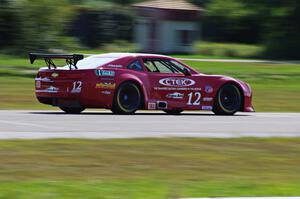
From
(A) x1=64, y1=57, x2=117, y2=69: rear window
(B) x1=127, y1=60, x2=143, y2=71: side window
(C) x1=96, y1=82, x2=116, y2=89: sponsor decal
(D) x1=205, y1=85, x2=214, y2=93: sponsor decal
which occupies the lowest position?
(D) x1=205, y1=85, x2=214, y2=93: sponsor decal

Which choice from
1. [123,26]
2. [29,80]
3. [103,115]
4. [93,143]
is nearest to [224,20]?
[123,26]

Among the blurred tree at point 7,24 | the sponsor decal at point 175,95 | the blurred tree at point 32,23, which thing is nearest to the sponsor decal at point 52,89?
the sponsor decal at point 175,95

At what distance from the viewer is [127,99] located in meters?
16.7

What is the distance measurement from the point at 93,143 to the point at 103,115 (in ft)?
16.1

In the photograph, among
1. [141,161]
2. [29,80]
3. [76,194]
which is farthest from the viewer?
[29,80]

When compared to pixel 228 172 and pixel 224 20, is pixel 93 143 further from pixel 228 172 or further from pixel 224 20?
pixel 224 20

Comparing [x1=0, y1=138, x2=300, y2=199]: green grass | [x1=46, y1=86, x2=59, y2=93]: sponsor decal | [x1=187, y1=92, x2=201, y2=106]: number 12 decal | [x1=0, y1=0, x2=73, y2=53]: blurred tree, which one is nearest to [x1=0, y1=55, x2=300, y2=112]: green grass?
[x1=0, y1=0, x2=73, y2=53]: blurred tree

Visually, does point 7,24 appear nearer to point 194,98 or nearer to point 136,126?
point 194,98

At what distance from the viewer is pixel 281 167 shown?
34.1 feet

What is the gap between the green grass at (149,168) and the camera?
8.23 meters

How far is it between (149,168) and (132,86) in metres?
6.88

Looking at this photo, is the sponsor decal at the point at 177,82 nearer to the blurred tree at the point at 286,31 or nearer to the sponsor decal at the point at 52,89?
the sponsor decal at the point at 52,89

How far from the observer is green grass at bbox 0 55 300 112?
69.7 ft

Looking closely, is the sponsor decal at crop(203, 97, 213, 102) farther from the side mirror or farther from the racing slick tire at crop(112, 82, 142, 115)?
the racing slick tire at crop(112, 82, 142, 115)
